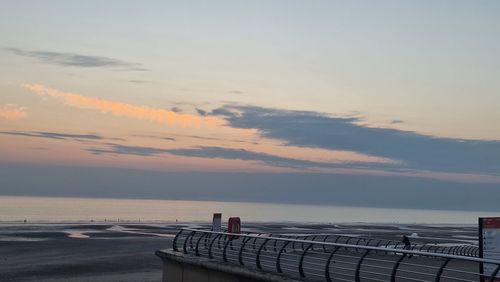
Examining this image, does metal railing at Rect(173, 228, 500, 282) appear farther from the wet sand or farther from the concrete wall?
the wet sand

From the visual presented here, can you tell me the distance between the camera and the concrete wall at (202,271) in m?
14.4

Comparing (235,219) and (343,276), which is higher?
(235,219)

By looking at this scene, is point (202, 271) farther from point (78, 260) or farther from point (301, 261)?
point (78, 260)

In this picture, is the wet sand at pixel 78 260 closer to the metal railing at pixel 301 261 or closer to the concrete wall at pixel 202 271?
the concrete wall at pixel 202 271

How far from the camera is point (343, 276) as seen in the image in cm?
1487

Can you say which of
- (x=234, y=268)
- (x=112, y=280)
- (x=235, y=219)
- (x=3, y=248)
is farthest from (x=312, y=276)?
(x=3, y=248)

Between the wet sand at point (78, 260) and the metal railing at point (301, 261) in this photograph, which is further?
the wet sand at point (78, 260)

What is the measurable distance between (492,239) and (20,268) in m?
18.1

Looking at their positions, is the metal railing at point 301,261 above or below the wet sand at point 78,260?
above

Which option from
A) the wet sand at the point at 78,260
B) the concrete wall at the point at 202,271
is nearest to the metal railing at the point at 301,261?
the concrete wall at the point at 202,271

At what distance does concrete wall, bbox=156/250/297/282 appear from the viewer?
47.4 feet

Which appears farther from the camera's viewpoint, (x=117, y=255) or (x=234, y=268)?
(x=117, y=255)

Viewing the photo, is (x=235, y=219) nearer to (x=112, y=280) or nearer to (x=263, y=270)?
(x=112, y=280)

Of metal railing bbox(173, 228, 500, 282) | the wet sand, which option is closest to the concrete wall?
metal railing bbox(173, 228, 500, 282)
